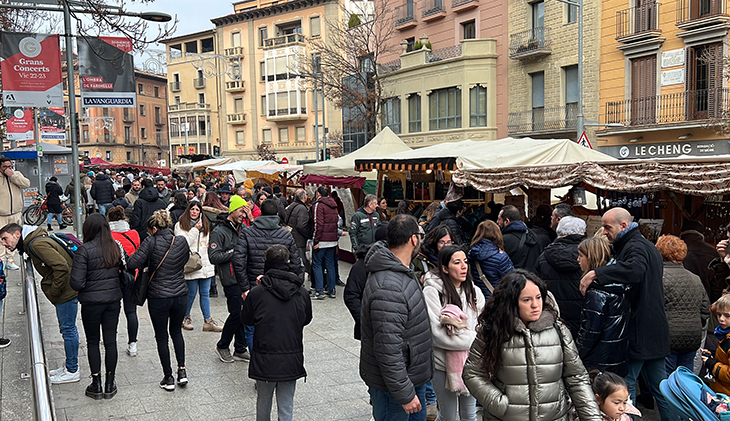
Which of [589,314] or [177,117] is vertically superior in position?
[177,117]

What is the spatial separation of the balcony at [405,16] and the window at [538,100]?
903 centimetres

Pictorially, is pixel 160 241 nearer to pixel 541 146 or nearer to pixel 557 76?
pixel 541 146

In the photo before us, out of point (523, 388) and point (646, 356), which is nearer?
point (523, 388)

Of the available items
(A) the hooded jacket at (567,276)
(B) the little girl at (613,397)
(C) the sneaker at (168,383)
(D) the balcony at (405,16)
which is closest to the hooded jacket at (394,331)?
(B) the little girl at (613,397)

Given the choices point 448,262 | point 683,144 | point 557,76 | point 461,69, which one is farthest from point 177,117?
point 448,262

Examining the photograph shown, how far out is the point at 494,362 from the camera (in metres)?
3.07

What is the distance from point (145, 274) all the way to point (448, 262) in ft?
10.7

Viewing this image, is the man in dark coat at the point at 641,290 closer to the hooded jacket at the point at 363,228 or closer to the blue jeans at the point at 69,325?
the blue jeans at the point at 69,325

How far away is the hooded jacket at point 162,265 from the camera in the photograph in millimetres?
5852

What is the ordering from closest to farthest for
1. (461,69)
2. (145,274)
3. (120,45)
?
1. (145,274)
2. (120,45)
3. (461,69)

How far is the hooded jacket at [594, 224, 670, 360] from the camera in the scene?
14.9 feet

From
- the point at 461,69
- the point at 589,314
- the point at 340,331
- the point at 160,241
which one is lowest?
the point at 340,331

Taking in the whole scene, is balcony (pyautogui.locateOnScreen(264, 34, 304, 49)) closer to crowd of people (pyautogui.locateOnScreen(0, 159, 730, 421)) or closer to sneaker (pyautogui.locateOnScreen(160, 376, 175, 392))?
crowd of people (pyautogui.locateOnScreen(0, 159, 730, 421))

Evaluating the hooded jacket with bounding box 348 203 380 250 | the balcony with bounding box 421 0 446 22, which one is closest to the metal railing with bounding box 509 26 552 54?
the balcony with bounding box 421 0 446 22
